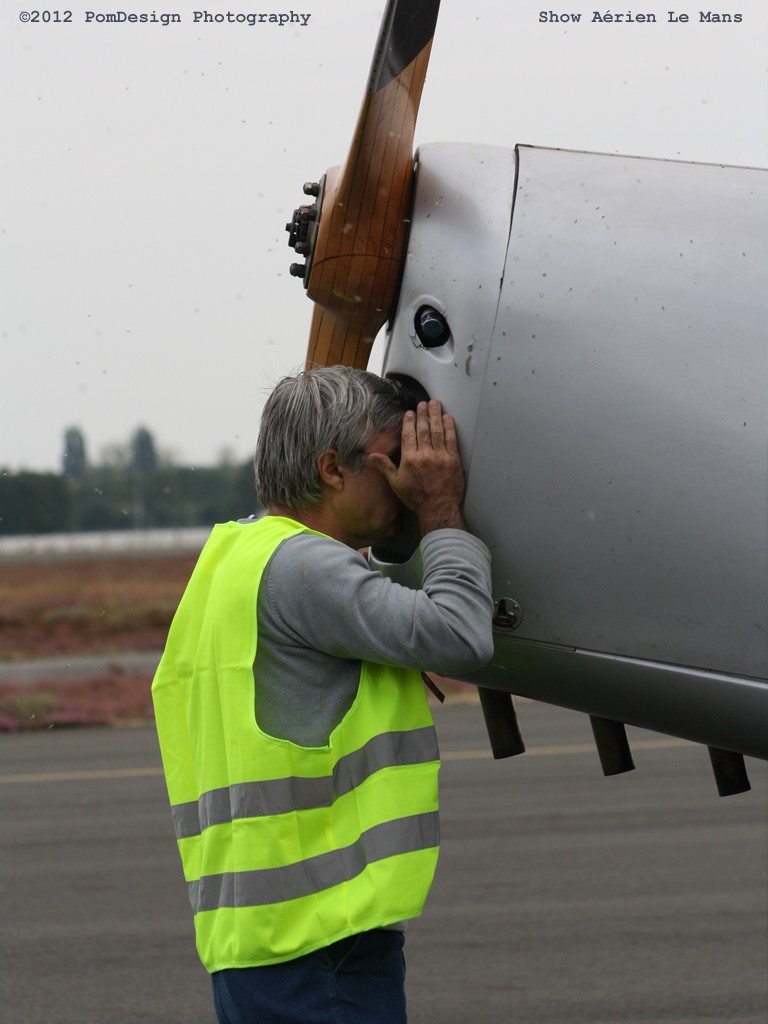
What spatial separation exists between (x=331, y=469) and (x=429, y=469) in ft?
0.56

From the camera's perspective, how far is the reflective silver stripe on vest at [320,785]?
214cm

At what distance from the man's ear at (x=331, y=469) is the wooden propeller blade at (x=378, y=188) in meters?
0.30

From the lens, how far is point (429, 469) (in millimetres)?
2246

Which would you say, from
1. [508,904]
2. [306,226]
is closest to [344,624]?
[306,226]

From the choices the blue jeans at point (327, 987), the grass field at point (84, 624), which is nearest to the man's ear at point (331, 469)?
the blue jeans at point (327, 987)

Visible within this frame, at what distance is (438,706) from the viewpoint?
50.5ft

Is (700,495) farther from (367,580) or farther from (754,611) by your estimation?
(367,580)

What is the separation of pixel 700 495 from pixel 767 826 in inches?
227

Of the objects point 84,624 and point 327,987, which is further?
point 84,624

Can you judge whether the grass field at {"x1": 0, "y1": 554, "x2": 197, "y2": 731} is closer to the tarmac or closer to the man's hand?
the man's hand

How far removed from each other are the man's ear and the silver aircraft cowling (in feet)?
0.68

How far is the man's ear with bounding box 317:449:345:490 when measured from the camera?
2279 mm

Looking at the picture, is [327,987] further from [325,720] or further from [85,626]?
[85,626]

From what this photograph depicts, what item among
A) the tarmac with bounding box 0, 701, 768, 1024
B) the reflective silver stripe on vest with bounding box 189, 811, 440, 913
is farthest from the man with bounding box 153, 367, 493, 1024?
the tarmac with bounding box 0, 701, 768, 1024
